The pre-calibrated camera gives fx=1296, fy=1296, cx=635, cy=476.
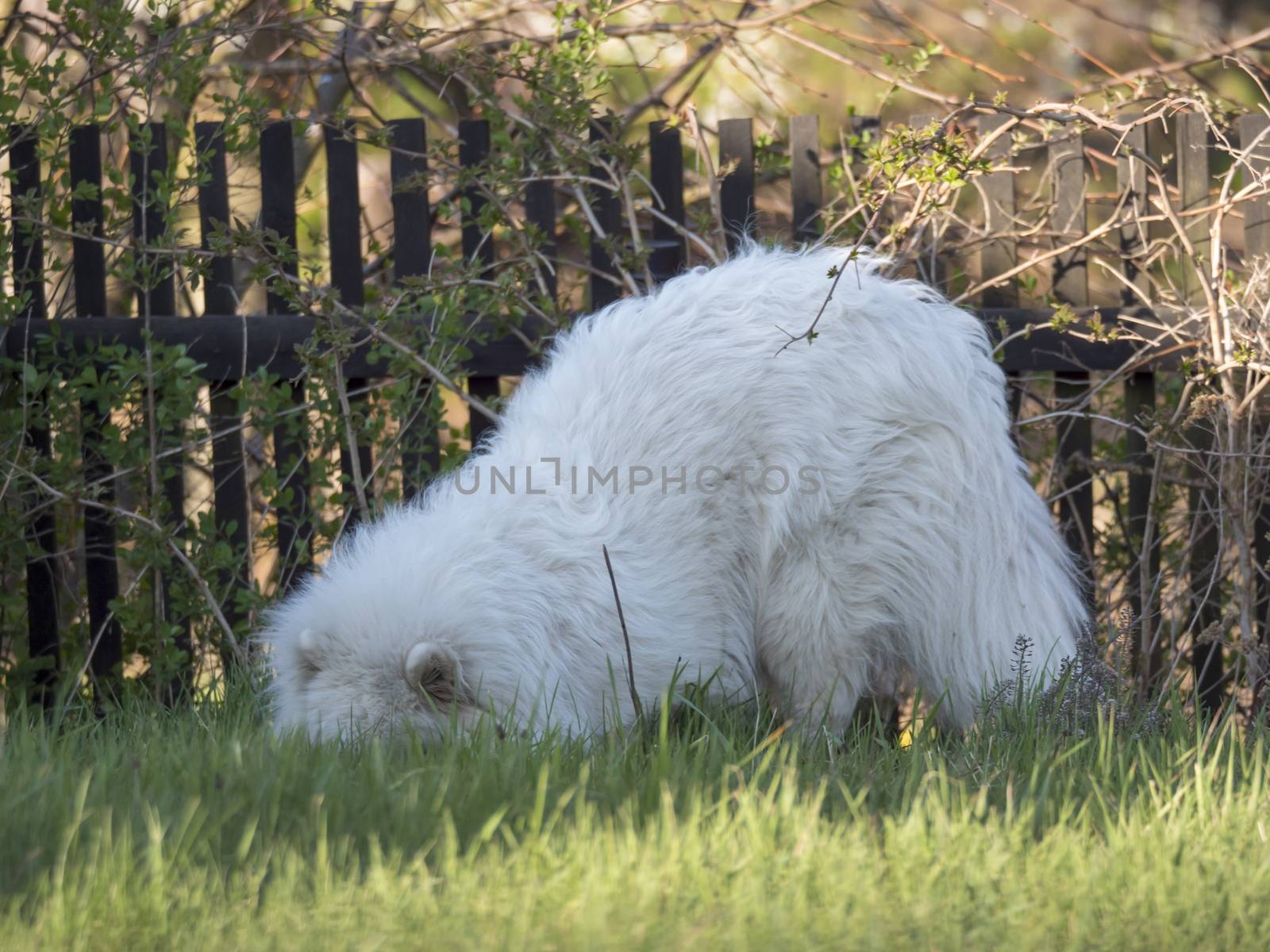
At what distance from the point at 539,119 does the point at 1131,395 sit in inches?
94.8

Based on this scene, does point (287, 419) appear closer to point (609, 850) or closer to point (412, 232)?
point (412, 232)

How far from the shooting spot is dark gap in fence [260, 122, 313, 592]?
4.69m

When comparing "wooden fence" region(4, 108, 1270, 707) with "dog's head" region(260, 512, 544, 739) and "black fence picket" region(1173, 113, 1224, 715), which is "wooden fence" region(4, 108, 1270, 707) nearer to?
"black fence picket" region(1173, 113, 1224, 715)

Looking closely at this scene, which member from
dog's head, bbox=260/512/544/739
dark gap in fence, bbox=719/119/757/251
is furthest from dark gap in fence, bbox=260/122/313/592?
dark gap in fence, bbox=719/119/757/251

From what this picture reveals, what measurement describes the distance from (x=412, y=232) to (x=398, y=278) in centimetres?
24

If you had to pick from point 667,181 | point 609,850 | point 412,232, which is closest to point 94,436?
point 412,232

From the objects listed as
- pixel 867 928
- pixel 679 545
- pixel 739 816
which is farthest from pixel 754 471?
pixel 867 928

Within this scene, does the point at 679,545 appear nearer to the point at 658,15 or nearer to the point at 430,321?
the point at 430,321

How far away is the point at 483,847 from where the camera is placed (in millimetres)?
2412

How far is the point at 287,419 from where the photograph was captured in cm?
465

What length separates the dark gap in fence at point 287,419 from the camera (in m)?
4.69

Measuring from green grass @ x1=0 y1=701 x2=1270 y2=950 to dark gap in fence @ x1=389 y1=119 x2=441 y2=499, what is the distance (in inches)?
77.3

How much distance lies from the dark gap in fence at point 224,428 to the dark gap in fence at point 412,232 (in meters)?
0.60

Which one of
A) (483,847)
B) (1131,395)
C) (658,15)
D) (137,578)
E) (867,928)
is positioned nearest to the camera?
(867,928)
